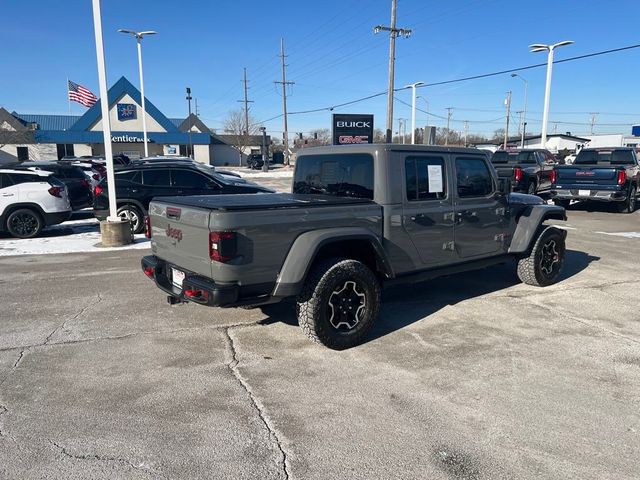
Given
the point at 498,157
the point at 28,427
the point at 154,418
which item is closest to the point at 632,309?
the point at 154,418

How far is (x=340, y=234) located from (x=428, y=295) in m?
2.47

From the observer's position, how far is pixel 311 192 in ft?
17.8

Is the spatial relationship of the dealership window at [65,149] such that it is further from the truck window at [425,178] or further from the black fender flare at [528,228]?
the truck window at [425,178]

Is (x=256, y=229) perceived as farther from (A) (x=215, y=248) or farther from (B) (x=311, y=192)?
(B) (x=311, y=192)

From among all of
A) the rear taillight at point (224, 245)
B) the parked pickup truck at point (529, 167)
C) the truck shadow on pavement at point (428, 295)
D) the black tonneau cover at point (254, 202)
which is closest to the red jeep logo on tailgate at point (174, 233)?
the black tonneau cover at point (254, 202)

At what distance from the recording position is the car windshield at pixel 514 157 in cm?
1869

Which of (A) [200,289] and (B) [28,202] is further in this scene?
(B) [28,202]

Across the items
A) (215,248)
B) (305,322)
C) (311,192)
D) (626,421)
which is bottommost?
(626,421)

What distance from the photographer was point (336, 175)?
5.12 meters

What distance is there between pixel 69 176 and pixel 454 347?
42.6ft

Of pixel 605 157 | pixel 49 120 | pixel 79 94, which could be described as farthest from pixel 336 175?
pixel 49 120

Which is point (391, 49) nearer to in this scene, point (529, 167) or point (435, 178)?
point (529, 167)

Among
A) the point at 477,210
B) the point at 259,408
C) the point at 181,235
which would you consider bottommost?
the point at 259,408

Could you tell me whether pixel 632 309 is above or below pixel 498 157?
below
